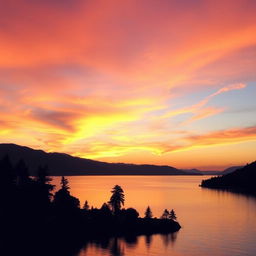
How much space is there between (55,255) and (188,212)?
106 meters

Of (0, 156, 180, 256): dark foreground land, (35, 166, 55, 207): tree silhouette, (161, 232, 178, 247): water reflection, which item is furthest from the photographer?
(161, 232, 178, 247): water reflection

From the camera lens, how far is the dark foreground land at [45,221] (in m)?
79.3

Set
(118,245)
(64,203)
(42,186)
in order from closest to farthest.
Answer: (118,245) < (42,186) < (64,203)

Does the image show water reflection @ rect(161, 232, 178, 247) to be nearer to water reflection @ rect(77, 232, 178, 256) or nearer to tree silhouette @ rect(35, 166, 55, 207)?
water reflection @ rect(77, 232, 178, 256)

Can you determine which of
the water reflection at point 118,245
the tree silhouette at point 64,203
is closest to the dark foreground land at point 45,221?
the tree silhouette at point 64,203

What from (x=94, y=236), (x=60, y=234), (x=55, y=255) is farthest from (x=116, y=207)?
(x=55, y=255)

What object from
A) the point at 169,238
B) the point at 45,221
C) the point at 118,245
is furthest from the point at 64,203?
the point at 169,238

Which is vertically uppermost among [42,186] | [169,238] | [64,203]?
[42,186]

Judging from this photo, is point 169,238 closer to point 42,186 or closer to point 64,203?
point 64,203

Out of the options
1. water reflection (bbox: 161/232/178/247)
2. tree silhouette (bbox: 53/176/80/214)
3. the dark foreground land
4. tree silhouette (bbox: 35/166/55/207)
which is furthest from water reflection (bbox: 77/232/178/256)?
tree silhouette (bbox: 35/166/55/207)

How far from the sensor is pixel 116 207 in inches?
4373

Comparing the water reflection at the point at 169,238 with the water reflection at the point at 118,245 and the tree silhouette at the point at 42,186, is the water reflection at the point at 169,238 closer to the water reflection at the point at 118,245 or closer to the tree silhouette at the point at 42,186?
the water reflection at the point at 118,245

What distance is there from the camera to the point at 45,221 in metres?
87.7

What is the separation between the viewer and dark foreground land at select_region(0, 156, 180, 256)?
79.3 meters
